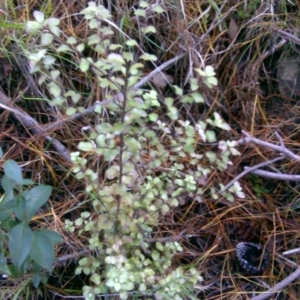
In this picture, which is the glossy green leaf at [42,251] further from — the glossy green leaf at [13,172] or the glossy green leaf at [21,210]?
the glossy green leaf at [13,172]

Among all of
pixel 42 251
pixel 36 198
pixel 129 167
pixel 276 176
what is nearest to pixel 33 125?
pixel 36 198

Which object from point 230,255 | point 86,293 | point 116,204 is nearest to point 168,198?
point 116,204

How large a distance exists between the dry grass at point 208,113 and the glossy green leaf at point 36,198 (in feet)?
0.83

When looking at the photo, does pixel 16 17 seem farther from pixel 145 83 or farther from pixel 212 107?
pixel 212 107

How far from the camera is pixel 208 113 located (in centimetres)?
186

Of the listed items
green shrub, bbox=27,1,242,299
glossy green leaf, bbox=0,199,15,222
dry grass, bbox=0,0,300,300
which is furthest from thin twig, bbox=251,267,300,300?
glossy green leaf, bbox=0,199,15,222

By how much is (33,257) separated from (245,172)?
703 mm

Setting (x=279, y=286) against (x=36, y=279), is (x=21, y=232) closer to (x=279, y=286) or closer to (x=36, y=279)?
(x=36, y=279)

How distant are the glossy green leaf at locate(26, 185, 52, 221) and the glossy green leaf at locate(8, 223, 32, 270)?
64 millimetres

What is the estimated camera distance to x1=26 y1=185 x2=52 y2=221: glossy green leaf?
4.64ft

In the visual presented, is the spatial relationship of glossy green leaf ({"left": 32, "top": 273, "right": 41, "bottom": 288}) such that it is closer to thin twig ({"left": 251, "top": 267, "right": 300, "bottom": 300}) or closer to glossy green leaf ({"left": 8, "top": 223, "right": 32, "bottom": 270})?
glossy green leaf ({"left": 8, "top": 223, "right": 32, "bottom": 270})

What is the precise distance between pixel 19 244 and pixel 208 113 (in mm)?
797

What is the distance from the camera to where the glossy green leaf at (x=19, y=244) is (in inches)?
53.2

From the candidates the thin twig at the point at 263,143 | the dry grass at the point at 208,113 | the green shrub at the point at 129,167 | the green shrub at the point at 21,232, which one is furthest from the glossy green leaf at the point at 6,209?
the thin twig at the point at 263,143
